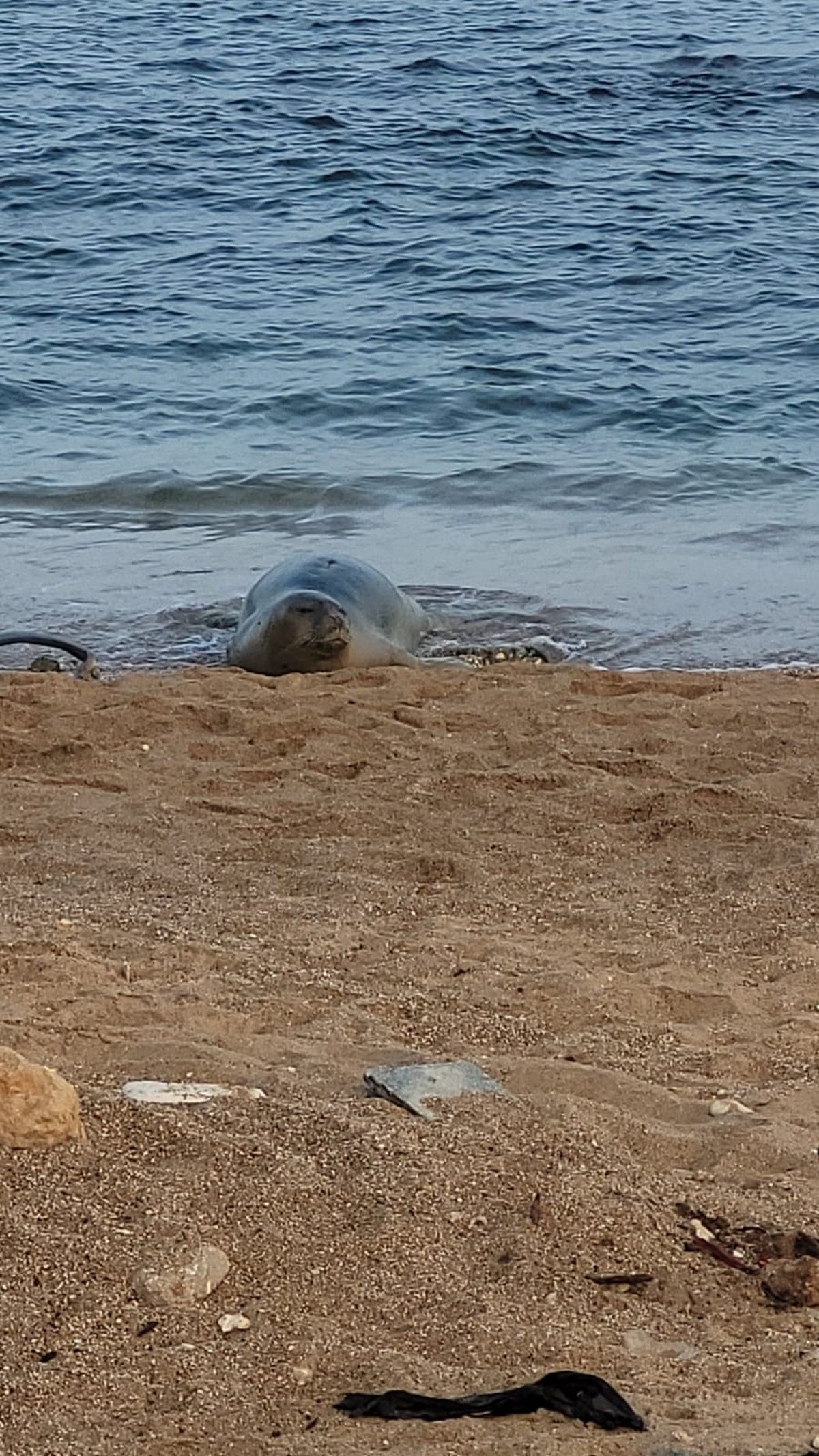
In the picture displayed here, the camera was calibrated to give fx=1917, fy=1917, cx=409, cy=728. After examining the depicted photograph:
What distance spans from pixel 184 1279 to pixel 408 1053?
0.99 meters

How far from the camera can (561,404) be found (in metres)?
12.6

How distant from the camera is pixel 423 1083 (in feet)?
10.8

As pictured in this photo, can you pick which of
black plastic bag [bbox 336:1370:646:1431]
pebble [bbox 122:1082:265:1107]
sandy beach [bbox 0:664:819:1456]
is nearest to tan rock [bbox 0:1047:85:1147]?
sandy beach [bbox 0:664:819:1456]

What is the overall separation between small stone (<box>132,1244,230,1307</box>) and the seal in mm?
4905

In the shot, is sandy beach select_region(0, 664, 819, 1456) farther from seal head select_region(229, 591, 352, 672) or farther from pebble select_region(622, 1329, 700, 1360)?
seal head select_region(229, 591, 352, 672)

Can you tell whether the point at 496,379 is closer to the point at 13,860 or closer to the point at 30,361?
the point at 30,361

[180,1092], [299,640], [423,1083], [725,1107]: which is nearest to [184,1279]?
[180,1092]

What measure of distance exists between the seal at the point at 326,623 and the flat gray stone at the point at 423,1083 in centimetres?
424

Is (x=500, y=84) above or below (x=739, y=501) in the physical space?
above

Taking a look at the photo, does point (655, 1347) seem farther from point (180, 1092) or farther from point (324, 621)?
point (324, 621)

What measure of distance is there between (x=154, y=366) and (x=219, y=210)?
4892 millimetres

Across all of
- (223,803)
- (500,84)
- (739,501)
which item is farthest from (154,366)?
(500,84)

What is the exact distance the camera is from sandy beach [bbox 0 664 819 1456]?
8.09ft

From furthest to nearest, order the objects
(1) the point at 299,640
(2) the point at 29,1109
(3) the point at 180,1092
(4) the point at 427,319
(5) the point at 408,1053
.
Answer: (4) the point at 427,319 < (1) the point at 299,640 < (5) the point at 408,1053 < (3) the point at 180,1092 < (2) the point at 29,1109
